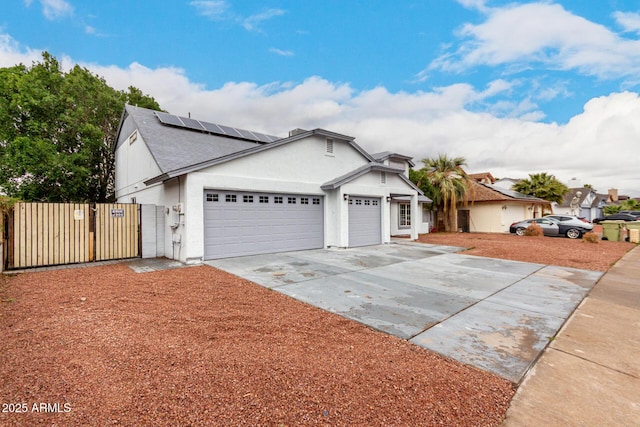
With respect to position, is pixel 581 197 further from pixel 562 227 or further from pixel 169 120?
pixel 169 120

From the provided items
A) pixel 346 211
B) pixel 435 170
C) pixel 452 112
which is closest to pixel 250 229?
pixel 346 211

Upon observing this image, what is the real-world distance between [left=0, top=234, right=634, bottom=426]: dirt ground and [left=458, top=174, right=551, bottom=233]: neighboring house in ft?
76.4

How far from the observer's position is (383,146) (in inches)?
1024

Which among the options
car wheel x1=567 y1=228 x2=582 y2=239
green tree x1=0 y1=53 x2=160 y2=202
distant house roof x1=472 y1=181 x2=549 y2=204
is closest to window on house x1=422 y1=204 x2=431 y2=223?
distant house roof x1=472 y1=181 x2=549 y2=204

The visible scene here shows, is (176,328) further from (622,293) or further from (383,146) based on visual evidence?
(383,146)

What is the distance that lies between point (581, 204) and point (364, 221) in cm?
4754

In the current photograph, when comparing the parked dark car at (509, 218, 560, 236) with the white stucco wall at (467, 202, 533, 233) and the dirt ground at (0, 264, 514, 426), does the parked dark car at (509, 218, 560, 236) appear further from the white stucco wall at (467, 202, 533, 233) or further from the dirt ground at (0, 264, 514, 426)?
the dirt ground at (0, 264, 514, 426)

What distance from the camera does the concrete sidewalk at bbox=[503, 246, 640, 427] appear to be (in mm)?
2359

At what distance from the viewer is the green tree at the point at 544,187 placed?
29891mm

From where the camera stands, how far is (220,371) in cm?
283

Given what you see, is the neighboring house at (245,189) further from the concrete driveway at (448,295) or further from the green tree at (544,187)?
the green tree at (544,187)

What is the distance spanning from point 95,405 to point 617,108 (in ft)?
81.2

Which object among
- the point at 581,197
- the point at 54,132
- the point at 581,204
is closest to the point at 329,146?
the point at 54,132

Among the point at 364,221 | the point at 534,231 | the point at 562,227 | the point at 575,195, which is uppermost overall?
the point at 575,195
